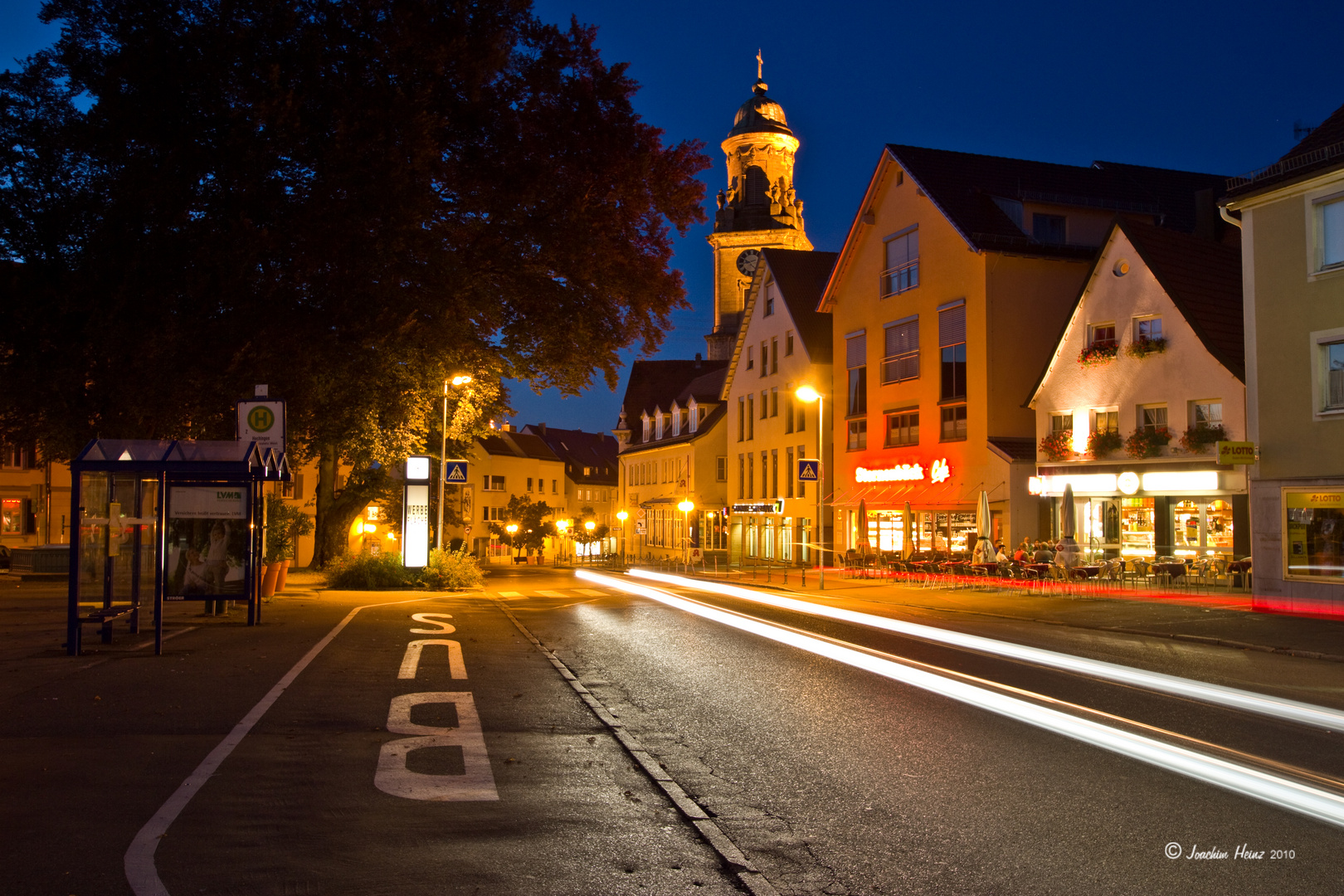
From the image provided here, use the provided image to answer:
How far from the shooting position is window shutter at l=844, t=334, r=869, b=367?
149 ft

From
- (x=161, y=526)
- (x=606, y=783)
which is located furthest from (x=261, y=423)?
(x=606, y=783)

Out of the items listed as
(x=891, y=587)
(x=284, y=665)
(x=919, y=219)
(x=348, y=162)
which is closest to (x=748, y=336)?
(x=919, y=219)

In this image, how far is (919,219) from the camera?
136 feet

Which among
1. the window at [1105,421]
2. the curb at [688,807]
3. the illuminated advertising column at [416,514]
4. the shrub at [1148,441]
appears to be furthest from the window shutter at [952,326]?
the curb at [688,807]

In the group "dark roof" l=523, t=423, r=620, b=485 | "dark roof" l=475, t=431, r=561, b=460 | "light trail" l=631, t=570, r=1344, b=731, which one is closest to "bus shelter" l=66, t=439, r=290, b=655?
"light trail" l=631, t=570, r=1344, b=731

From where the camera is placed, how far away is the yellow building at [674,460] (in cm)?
6662

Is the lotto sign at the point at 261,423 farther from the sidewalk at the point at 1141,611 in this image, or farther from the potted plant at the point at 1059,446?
the potted plant at the point at 1059,446

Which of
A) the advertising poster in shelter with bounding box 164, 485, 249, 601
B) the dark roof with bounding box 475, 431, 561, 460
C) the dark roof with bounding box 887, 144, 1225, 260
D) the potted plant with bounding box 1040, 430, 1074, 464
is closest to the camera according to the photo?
the advertising poster in shelter with bounding box 164, 485, 249, 601

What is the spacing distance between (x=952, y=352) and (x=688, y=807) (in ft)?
115

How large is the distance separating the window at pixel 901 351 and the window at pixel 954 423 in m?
2.31

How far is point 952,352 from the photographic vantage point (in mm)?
39625

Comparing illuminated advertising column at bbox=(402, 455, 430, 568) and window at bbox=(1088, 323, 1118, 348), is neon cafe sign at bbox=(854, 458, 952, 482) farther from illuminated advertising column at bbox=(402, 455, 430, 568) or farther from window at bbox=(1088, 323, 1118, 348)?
illuminated advertising column at bbox=(402, 455, 430, 568)

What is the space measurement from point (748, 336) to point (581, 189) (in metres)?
35.2

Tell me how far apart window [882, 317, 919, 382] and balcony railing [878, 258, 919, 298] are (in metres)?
1.28
